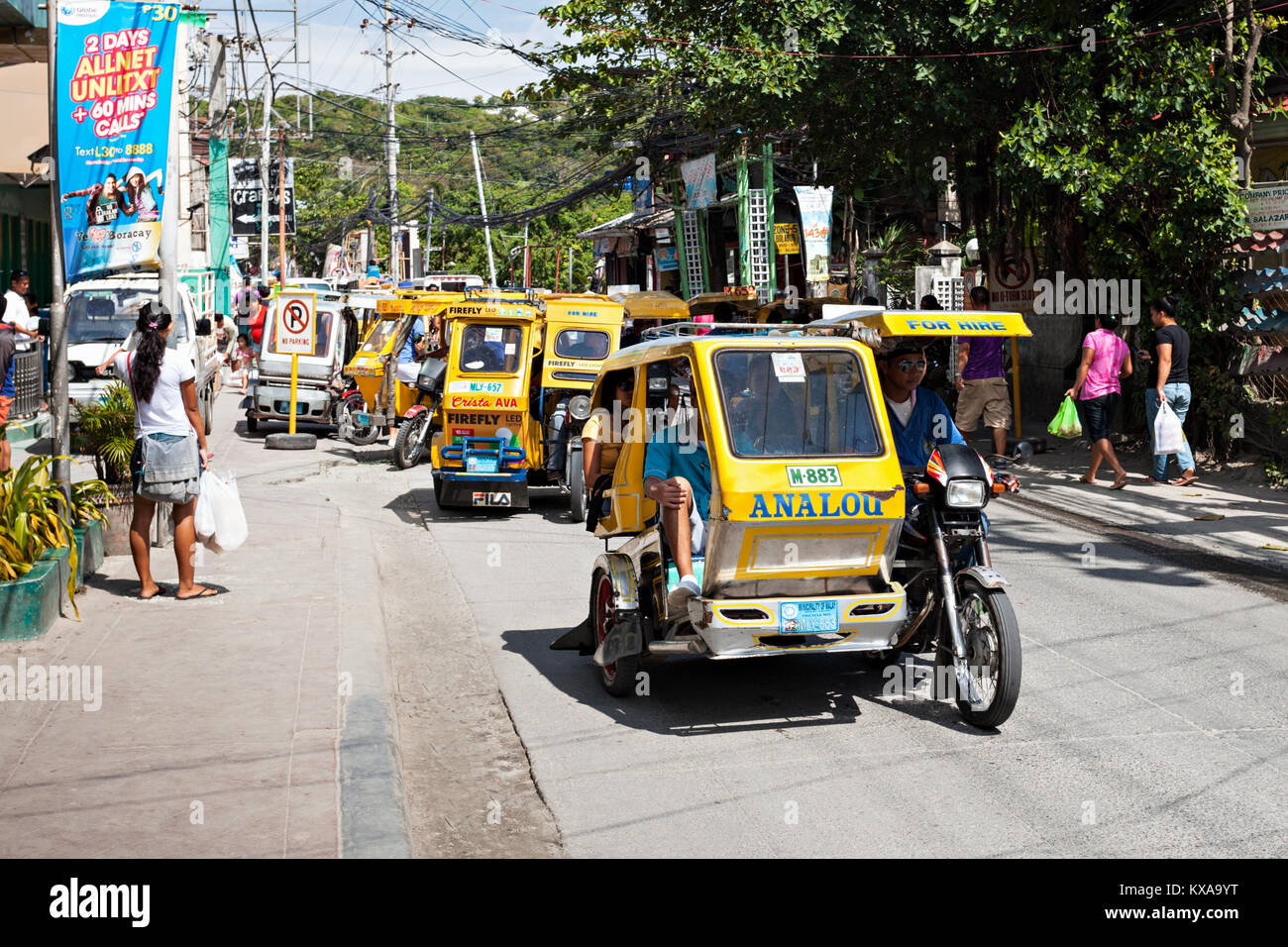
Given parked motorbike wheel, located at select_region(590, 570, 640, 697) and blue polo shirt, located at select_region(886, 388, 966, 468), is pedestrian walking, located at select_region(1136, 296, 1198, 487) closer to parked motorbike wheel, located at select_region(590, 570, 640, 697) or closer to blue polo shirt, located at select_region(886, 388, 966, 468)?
blue polo shirt, located at select_region(886, 388, 966, 468)

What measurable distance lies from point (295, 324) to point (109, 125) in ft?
37.9

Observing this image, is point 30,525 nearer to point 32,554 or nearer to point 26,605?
point 32,554

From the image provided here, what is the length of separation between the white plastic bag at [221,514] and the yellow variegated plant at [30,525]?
0.88 m

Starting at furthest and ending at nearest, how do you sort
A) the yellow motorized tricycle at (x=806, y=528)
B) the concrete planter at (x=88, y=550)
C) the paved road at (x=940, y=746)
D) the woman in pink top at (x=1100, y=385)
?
the woman in pink top at (x=1100, y=385)
the concrete planter at (x=88, y=550)
the yellow motorized tricycle at (x=806, y=528)
the paved road at (x=940, y=746)

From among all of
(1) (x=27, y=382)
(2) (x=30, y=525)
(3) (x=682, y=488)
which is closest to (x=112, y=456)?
(2) (x=30, y=525)

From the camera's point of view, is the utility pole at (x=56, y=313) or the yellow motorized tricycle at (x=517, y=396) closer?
the utility pole at (x=56, y=313)

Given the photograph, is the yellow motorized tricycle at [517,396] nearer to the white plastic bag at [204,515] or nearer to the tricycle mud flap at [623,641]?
the white plastic bag at [204,515]

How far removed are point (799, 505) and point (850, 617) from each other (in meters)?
0.64

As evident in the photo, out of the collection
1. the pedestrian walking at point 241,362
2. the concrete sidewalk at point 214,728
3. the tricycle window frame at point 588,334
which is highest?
the pedestrian walking at point 241,362

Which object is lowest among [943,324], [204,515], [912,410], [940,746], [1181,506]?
[940,746]

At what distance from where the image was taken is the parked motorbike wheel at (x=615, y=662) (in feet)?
24.3

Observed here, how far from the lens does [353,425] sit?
20.6m

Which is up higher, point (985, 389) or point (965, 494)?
point (985, 389)

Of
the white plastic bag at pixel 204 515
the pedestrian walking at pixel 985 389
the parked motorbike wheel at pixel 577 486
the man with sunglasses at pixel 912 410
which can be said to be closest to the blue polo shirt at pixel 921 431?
the man with sunglasses at pixel 912 410
